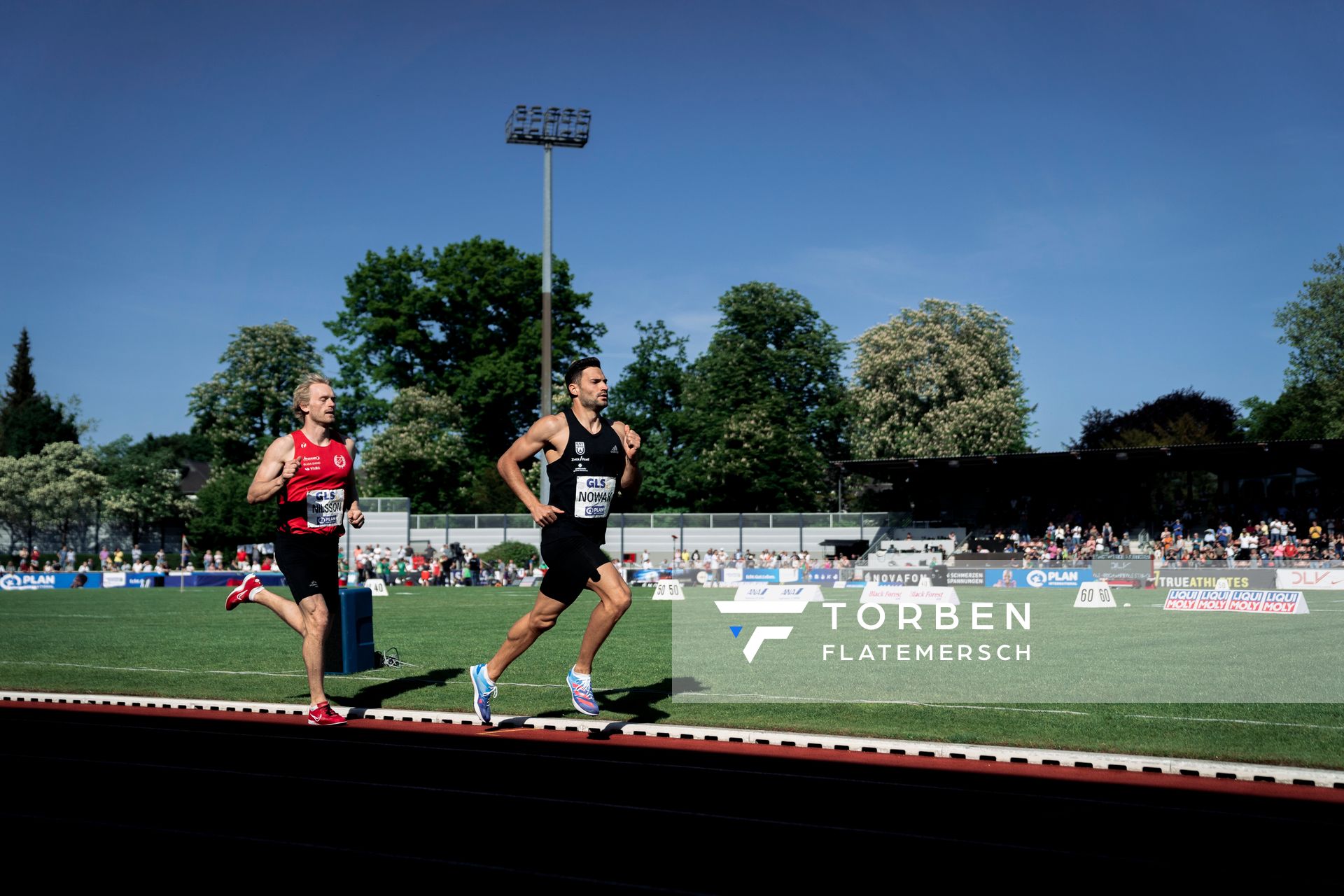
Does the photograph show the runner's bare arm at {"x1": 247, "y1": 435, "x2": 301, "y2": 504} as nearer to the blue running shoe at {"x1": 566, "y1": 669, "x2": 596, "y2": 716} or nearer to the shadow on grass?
the shadow on grass

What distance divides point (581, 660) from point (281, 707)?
8.42ft

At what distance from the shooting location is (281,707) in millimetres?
8422

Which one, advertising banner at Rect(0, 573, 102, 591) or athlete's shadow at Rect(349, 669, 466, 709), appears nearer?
athlete's shadow at Rect(349, 669, 466, 709)

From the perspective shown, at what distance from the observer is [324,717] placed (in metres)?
7.68

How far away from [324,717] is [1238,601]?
70.2ft

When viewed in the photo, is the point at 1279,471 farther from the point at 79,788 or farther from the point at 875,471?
the point at 79,788

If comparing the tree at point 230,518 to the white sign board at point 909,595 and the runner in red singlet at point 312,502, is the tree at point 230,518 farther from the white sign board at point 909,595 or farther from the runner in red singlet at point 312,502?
the runner in red singlet at point 312,502

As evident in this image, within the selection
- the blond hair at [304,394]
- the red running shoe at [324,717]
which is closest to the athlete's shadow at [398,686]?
the red running shoe at [324,717]

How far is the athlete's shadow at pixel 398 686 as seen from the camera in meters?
8.88

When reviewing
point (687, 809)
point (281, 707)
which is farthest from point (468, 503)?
point (687, 809)

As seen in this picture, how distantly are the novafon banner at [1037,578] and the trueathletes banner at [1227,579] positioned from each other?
3.85 metres

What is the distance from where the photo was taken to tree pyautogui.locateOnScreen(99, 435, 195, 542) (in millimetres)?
71375

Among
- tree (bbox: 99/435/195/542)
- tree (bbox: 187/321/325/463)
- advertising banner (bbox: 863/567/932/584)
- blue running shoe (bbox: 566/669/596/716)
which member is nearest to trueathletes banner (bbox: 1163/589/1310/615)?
advertising banner (bbox: 863/567/932/584)

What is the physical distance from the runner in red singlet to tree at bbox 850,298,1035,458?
5559 centimetres
